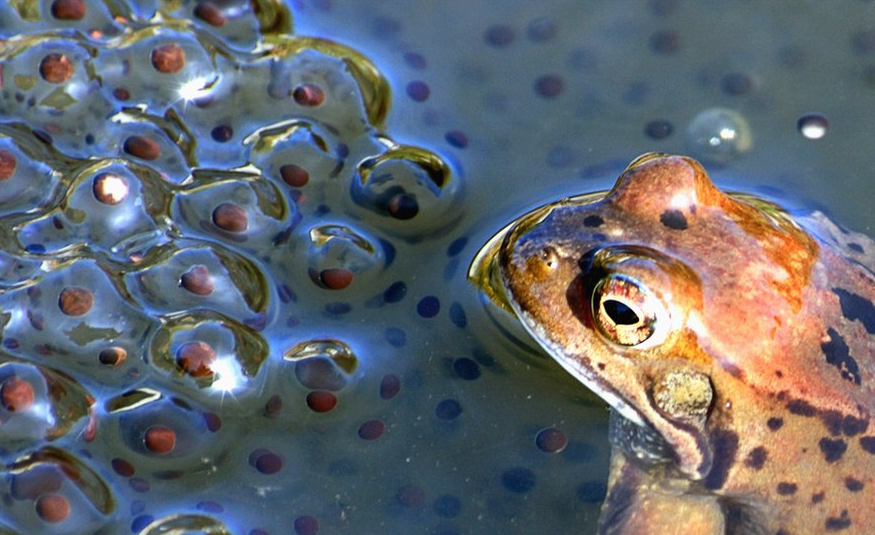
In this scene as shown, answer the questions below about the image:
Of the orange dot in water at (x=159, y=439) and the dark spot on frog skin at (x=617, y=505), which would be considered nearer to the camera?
the orange dot in water at (x=159, y=439)

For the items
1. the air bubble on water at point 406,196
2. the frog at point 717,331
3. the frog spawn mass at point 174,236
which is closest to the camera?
the frog at point 717,331

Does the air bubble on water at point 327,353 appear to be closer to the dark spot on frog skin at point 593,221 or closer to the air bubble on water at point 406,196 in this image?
the air bubble on water at point 406,196

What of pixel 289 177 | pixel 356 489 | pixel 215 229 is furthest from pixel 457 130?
pixel 356 489

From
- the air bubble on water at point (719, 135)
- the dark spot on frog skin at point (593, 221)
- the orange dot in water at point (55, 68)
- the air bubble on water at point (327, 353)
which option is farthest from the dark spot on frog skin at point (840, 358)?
the orange dot in water at point (55, 68)

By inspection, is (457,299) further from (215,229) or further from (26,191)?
(26,191)

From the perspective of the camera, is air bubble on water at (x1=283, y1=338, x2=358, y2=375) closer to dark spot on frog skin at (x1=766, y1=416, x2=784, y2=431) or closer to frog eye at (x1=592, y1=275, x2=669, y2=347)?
frog eye at (x1=592, y1=275, x2=669, y2=347)

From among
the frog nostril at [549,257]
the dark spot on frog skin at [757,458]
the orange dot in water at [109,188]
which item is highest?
the frog nostril at [549,257]
